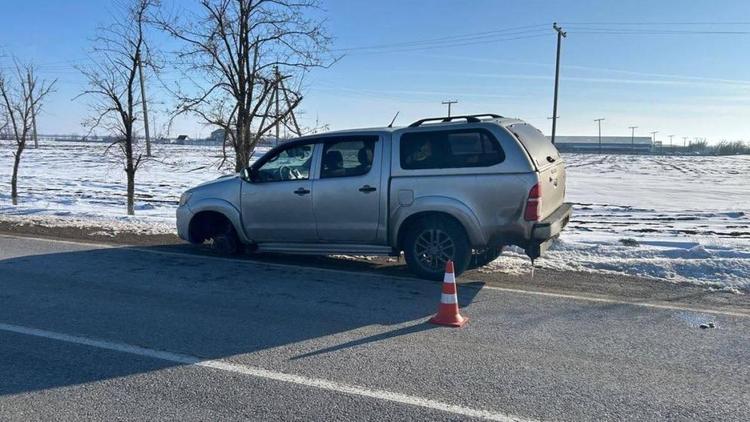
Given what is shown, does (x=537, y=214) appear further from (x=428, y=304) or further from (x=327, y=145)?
(x=327, y=145)

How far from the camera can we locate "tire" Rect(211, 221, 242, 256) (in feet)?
27.7

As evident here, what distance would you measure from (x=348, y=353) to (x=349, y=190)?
3061mm

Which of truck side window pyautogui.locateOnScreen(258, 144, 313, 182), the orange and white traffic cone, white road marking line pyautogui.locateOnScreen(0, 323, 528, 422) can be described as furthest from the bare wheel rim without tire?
white road marking line pyautogui.locateOnScreen(0, 323, 528, 422)

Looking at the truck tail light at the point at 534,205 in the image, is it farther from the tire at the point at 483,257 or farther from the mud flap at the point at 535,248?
the tire at the point at 483,257

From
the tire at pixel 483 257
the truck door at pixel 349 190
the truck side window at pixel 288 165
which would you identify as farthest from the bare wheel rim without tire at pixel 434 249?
the truck side window at pixel 288 165

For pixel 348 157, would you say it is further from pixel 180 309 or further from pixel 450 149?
pixel 180 309

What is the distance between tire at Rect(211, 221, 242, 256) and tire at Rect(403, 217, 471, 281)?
2.72 metres

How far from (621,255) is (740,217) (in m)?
9.48

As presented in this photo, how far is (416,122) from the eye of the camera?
7301 mm

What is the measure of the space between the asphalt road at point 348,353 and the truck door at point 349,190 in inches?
27.3

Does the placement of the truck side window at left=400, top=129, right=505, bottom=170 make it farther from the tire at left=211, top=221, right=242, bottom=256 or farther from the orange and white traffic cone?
the tire at left=211, top=221, right=242, bottom=256

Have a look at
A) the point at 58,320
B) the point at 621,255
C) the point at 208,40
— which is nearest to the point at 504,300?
the point at 621,255

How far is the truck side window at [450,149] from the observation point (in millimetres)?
6625

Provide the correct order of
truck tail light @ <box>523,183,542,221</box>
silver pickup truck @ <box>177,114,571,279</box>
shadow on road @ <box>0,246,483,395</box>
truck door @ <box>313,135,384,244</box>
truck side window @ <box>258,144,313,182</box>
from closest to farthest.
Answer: shadow on road @ <box>0,246,483,395</box> < truck tail light @ <box>523,183,542,221</box> < silver pickup truck @ <box>177,114,571,279</box> < truck door @ <box>313,135,384,244</box> < truck side window @ <box>258,144,313,182</box>
